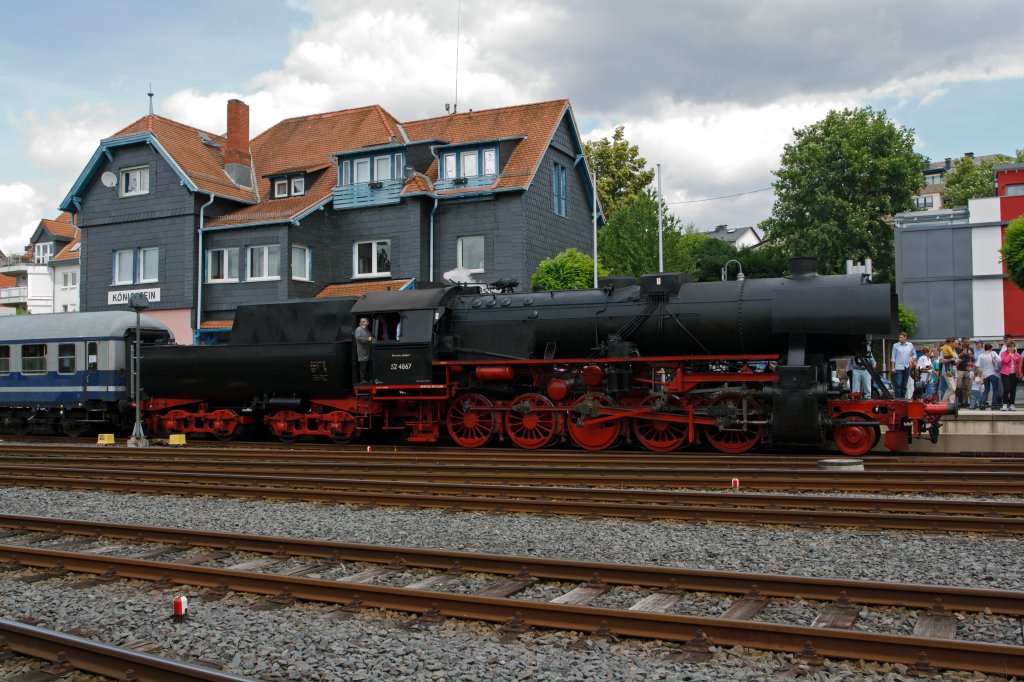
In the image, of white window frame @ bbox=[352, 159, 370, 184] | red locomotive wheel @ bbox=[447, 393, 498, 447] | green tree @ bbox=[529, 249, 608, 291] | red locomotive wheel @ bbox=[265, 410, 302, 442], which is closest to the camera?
red locomotive wheel @ bbox=[447, 393, 498, 447]

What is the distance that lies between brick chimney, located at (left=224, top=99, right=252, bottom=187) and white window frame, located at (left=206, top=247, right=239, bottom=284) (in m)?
3.54

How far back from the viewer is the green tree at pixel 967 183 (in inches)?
2404

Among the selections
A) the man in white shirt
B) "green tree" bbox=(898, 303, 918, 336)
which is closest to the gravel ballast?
the man in white shirt

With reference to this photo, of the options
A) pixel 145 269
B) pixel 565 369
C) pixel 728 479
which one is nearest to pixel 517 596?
pixel 728 479

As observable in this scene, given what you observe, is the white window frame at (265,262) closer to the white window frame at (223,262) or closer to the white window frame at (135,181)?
the white window frame at (223,262)

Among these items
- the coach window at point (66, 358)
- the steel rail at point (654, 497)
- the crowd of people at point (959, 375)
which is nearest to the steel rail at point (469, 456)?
the steel rail at point (654, 497)

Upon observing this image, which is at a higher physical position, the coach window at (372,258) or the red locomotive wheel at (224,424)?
the coach window at (372,258)

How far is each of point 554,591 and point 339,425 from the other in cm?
1199

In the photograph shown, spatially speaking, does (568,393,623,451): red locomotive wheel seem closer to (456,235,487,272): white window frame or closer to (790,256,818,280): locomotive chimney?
(790,256,818,280): locomotive chimney

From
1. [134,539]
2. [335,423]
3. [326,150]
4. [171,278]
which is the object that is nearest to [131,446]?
[335,423]

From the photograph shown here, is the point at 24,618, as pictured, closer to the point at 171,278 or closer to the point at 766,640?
the point at 766,640

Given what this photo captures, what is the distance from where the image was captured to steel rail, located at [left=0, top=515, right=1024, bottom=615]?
544 cm

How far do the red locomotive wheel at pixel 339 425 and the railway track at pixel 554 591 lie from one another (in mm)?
9319

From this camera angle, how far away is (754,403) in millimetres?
13602
